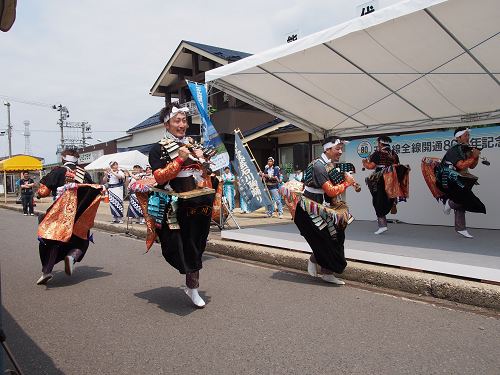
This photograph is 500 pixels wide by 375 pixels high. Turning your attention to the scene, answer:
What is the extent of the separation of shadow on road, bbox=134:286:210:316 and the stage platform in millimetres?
2058

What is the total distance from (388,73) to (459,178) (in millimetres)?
1971

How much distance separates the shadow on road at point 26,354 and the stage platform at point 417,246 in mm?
3636

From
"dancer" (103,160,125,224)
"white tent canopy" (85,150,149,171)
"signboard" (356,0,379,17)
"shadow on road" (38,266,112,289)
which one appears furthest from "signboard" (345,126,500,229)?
"white tent canopy" (85,150,149,171)

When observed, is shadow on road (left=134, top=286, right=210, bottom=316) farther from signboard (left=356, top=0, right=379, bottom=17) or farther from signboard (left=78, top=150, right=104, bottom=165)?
signboard (left=78, top=150, right=104, bottom=165)

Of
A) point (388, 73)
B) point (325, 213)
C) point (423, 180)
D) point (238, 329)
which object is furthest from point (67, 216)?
point (423, 180)

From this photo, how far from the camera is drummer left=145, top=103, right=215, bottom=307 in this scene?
3641 millimetres

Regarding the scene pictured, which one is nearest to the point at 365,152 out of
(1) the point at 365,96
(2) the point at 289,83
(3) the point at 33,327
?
(1) the point at 365,96

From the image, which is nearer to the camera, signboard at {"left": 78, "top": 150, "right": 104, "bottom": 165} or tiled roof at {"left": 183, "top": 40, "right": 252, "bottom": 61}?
tiled roof at {"left": 183, "top": 40, "right": 252, "bottom": 61}

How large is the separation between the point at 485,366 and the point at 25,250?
25.4 feet

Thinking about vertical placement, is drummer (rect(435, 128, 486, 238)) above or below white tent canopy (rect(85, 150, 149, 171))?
below

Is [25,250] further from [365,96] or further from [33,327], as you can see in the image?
[365,96]

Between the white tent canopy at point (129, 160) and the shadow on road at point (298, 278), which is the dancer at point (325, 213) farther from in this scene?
the white tent canopy at point (129, 160)

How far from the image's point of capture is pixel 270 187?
461 inches

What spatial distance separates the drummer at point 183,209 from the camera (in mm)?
3641
